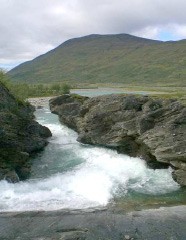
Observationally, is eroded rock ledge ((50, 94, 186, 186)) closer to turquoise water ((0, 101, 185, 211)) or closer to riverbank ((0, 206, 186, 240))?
turquoise water ((0, 101, 185, 211))

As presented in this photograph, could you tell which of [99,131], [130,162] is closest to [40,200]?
[130,162]

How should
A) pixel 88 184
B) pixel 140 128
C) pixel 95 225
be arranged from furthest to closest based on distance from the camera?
pixel 140 128 < pixel 88 184 < pixel 95 225

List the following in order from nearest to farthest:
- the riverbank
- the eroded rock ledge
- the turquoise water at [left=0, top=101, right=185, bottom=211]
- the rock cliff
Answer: the riverbank → the turquoise water at [left=0, top=101, right=185, bottom=211] → the rock cliff → the eroded rock ledge

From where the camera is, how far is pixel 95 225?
28219 mm

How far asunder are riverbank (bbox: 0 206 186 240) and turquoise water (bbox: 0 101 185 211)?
6.72 feet

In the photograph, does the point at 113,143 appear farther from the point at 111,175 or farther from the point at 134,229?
the point at 134,229

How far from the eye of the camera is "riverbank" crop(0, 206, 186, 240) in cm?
2641

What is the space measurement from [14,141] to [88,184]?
502 inches

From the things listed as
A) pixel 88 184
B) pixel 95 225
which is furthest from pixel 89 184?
pixel 95 225

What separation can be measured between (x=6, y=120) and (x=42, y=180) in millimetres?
12481

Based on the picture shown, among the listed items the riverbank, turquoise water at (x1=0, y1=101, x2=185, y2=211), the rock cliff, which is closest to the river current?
turquoise water at (x1=0, y1=101, x2=185, y2=211)

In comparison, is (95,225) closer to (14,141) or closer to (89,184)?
(89,184)

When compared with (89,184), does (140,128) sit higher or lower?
higher

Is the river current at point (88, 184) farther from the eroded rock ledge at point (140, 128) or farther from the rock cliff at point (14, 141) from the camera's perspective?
the eroded rock ledge at point (140, 128)
